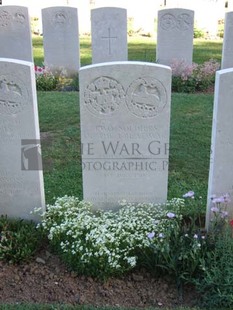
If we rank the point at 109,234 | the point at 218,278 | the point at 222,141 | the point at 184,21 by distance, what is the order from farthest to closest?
1. the point at 184,21
2. the point at 222,141
3. the point at 109,234
4. the point at 218,278

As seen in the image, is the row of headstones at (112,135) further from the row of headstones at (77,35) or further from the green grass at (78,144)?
the row of headstones at (77,35)

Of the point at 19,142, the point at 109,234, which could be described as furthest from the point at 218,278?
the point at 19,142

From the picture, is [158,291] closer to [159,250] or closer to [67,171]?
[159,250]

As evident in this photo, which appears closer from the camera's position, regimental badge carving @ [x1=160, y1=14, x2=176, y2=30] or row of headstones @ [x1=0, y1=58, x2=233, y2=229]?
row of headstones @ [x1=0, y1=58, x2=233, y2=229]

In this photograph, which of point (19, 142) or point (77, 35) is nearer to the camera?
point (19, 142)

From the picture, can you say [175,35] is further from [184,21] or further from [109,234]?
[109,234]

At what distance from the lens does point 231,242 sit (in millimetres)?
3598

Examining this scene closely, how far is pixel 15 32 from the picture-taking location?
978 cm

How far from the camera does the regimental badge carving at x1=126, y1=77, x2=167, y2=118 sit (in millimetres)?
3940

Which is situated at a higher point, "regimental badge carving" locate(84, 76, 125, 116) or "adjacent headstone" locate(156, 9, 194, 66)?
"adjacent headstone" locate(156, 9, 194, 66)

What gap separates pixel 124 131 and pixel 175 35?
21.7 ft

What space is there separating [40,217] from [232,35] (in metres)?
7.14

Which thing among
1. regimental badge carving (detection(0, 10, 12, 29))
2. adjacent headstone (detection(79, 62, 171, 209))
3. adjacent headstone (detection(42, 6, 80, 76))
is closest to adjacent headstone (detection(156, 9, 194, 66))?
adjacent headstone (detection(42, 6, 80, 76))

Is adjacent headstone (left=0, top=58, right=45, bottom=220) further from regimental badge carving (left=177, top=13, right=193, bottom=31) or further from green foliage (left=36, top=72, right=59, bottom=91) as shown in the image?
regimental badge carving (left=177, top=13, right=193, bottom=31)
